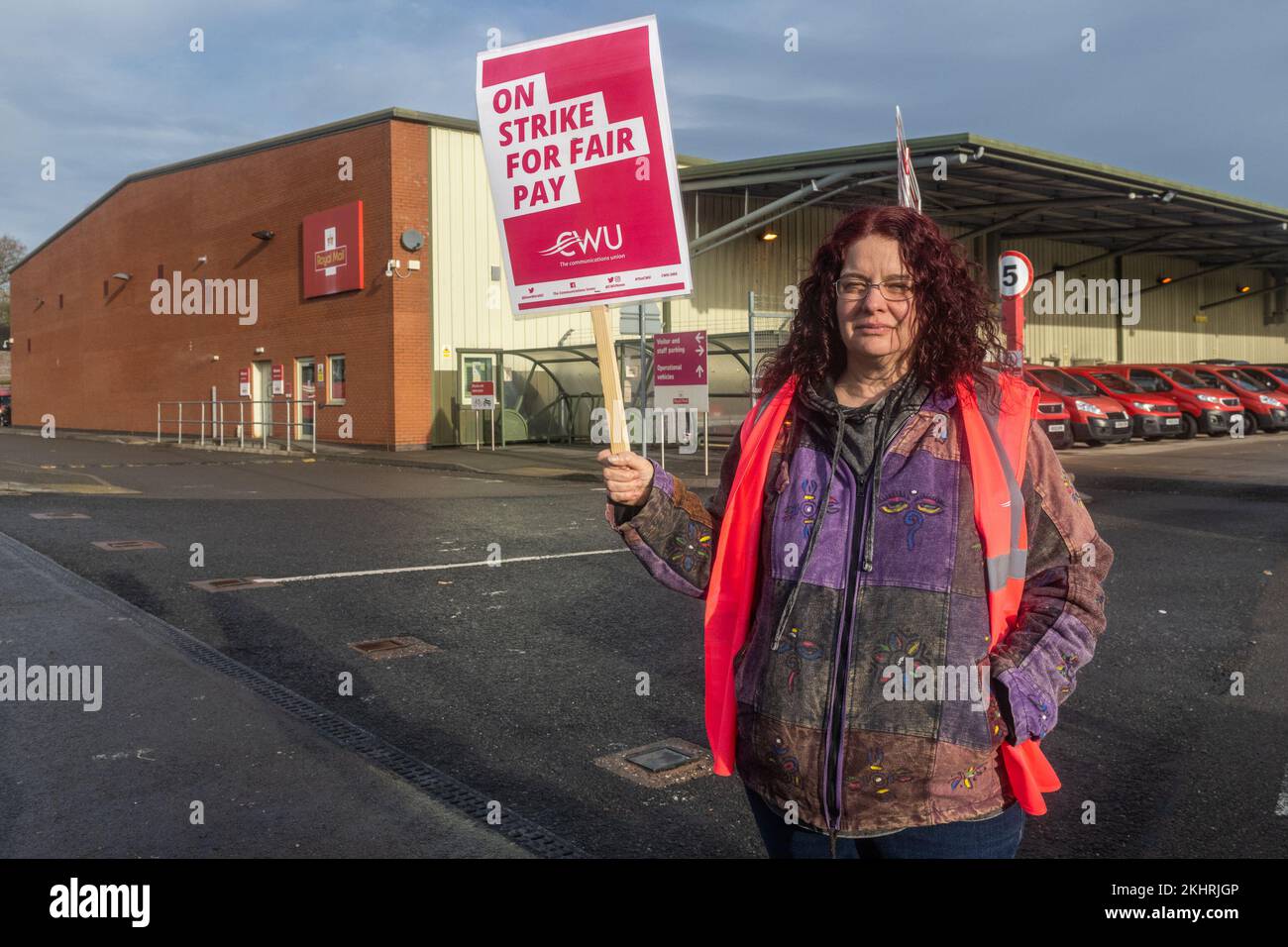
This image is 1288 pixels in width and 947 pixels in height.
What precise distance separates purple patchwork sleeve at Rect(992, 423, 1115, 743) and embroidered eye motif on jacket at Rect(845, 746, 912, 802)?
23cm

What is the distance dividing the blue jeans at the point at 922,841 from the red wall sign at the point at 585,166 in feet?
4.07

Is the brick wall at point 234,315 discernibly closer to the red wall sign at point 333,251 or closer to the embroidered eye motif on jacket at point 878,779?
the red wall sign at point 333,251

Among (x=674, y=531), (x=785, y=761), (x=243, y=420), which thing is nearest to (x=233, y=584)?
(x=674, y=531)

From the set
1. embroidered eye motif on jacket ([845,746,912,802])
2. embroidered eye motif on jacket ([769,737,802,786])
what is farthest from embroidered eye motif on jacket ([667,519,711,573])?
embroidered eye motif on jacket ([845,746,912,802])

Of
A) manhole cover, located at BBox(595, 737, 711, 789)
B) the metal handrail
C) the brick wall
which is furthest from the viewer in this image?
the metal handrail

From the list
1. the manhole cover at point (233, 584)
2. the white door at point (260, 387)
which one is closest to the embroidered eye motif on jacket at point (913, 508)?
the manhole cover at point (233, 584)

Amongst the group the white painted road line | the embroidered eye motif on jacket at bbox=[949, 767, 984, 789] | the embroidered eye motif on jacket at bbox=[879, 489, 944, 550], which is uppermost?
the embroidered eye motif on jacket at bbox=[879, 489, 944, 550]

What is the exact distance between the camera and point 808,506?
2236 millimetres

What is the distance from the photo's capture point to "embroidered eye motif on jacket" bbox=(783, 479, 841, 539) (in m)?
2.21

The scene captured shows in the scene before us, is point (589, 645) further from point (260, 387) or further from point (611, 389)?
point (260, 387)

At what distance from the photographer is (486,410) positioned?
89.5 ft

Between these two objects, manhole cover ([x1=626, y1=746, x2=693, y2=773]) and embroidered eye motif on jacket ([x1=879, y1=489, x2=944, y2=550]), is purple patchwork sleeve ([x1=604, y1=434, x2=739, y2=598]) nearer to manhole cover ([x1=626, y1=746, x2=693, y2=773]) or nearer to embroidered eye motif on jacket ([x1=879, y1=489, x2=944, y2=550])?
embroidered eye motif on jacket ([x1=879, y1=489, x2=944, y2=550])

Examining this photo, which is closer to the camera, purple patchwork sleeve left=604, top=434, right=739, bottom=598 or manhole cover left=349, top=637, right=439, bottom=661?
purple patchwork sleeve left=604, top=434, right=739, bottom=598

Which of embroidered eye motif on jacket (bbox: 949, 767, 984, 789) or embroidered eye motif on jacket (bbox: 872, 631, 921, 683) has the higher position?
embroidered eye motif on jacket (bbox: 872, 631, 921, 683)
